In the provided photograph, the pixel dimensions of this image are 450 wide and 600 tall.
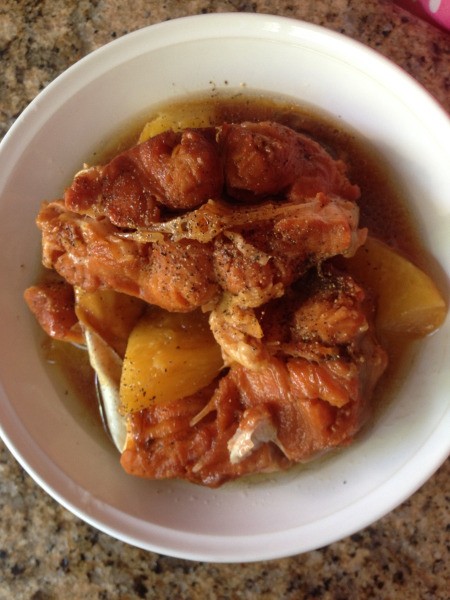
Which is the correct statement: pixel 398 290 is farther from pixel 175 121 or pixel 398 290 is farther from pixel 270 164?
pixel 175 121

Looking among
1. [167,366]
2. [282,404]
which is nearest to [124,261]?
[167,366]

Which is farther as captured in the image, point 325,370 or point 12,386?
point 12,386

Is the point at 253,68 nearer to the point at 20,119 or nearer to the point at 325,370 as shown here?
the point at 20,119

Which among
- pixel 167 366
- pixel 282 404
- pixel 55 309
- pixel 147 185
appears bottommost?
pixel 55 309

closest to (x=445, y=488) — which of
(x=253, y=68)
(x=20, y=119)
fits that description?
(x=253, y=68)

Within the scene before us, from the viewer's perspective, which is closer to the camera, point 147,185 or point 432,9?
point 147,185

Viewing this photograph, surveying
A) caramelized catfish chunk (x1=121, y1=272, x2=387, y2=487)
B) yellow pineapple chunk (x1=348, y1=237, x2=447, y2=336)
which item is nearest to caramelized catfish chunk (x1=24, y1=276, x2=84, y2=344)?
caramelized catfish chunk (x1=121, y1=272, x2=387, y2=487)
